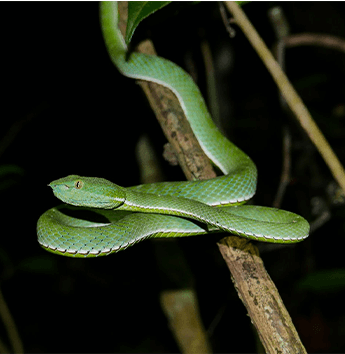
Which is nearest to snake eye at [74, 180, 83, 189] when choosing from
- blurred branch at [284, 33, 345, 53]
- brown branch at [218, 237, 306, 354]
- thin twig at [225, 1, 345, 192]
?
brown branch at [218, 237, 306, 354]

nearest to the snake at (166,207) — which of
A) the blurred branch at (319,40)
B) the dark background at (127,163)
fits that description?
the dark background at (127,163)

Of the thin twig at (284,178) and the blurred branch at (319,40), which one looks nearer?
the blurred branch at (319,40)

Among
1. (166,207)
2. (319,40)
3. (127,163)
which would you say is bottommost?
(127,163)

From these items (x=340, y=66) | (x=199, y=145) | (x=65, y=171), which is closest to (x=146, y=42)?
(x=199, y=145)

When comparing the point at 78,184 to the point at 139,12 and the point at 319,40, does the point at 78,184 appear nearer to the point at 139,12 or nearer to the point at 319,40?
the point at 139,12

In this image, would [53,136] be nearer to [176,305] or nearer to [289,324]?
[176,305]

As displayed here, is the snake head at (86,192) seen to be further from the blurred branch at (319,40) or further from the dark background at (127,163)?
the blurred branch at (319,40)

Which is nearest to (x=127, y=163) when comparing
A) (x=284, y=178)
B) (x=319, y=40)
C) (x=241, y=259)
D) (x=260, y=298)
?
(x=284, y=178)
